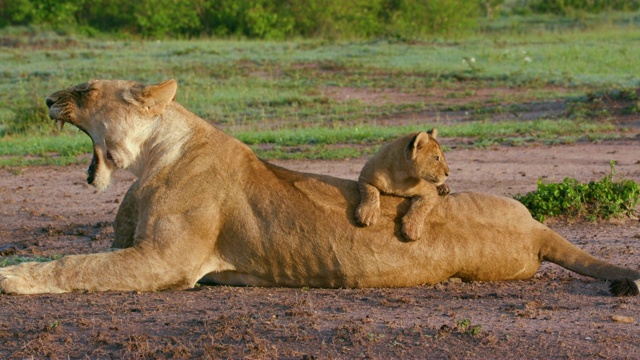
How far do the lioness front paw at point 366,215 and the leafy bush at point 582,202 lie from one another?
10.6 ft

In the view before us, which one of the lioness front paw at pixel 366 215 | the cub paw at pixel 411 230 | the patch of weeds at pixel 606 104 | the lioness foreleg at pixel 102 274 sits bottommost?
the patch of weeds at pixel 606 104

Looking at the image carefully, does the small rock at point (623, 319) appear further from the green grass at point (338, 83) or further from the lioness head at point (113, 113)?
the green grass at point (338, 83)

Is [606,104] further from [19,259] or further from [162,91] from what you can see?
[162,91]

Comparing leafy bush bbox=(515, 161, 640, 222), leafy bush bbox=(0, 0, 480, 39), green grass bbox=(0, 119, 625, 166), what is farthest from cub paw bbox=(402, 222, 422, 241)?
leafy bush bbox=(0, 0, 480, 39)

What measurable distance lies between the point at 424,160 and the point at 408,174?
0.40 ft

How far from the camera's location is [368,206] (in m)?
5.91

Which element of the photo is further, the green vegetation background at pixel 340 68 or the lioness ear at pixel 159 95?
the green vegetation background at pixel 340 68

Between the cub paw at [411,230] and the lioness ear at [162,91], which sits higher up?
the lioness ear at [162,91]

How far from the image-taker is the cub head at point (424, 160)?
6.06 metres

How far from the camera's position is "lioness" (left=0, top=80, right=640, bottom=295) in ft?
19.2

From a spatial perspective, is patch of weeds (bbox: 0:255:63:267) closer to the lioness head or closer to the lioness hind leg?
the lioness head

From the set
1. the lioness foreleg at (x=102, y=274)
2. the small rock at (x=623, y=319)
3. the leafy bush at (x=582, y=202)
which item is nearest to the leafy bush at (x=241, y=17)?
the leafy bush at (x=582, y=202)

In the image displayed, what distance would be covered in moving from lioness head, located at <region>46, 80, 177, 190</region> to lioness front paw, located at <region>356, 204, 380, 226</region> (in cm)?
131

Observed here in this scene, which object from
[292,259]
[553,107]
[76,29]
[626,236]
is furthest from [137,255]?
[76,29]
